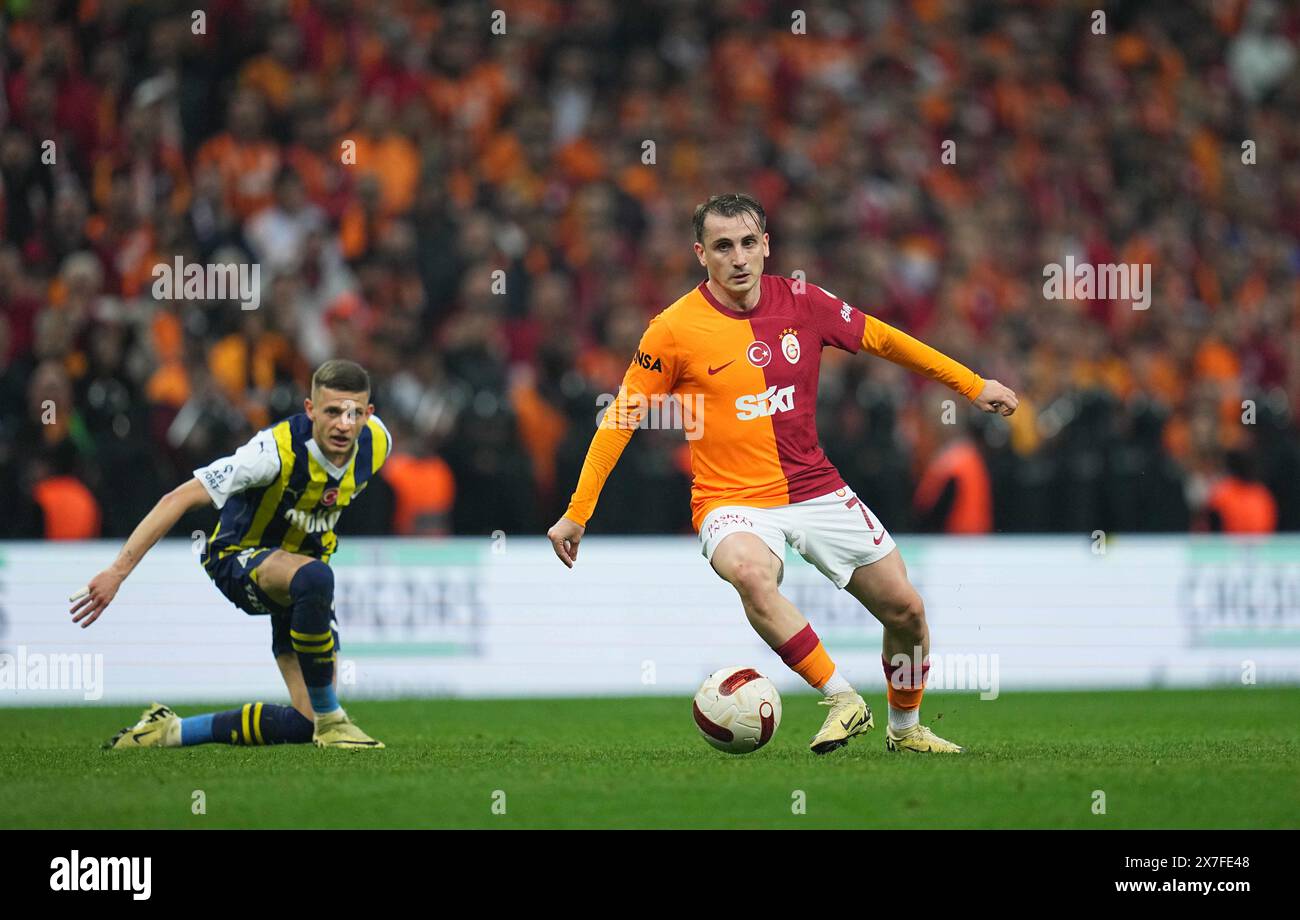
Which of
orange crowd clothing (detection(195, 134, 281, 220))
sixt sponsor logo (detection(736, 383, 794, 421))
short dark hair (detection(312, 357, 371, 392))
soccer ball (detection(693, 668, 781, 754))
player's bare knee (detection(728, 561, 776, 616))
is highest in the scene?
orange crowd clothing (detection(195, 134, 281, 220))

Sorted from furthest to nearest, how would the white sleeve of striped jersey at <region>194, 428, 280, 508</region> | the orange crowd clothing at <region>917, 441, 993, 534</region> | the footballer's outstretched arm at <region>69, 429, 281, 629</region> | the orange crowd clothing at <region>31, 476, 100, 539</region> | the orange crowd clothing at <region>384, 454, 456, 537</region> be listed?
the orange crowd clothing at <region>917, 441, 993, 534</region>
the orange crowd clothing at <region>384, 454, 456, 537</region>
the orange crowd clothing at <region>31, 476, 100, 539</region>
the white sleeve of striped jersey at <region>194, 428, 280, 508</region>
the footballer's outstretched arm at <region>69, 429, 281, 629</region>

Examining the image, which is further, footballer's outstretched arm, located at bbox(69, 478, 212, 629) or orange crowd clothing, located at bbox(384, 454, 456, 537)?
orange crowd clothing, located at bbox(384, 454, 456, 537)

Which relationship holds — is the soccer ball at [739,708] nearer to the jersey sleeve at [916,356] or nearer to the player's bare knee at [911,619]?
the player's bare knee at [911,619]

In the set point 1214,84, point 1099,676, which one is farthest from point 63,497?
point 1214,84

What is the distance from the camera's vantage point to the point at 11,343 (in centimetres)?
1410

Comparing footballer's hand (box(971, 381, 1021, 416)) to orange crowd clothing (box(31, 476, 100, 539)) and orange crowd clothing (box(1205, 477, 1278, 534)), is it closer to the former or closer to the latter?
orange crowd clothing (box(1205, 477, 1278, 534))

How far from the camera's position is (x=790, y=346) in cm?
789

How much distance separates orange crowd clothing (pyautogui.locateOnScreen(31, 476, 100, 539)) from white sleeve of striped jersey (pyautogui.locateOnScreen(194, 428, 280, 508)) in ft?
14.9

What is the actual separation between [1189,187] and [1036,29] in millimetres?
2334

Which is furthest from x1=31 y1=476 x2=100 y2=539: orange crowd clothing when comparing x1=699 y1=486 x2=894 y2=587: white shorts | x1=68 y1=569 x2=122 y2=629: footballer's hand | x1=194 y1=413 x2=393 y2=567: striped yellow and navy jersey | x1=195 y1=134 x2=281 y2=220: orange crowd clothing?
x1=699 y1=486 x2=894 y2=587: white shorts

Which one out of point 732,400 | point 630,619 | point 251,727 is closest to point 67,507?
point 630,619

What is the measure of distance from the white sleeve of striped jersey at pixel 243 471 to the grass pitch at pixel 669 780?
1.17 metres

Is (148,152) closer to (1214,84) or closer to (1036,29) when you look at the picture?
(1036,29)

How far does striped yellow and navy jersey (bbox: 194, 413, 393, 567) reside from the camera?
337 inches
